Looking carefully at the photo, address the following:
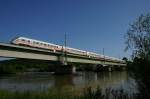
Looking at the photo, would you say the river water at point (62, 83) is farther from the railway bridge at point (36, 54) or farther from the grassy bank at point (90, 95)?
the railway bridge at point (36, 54)

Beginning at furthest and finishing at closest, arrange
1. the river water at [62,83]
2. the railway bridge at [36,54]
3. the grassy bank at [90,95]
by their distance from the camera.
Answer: the railway bridge at [36,54], the river water at [62,83], the grassy bank at [90,95]

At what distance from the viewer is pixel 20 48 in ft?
144

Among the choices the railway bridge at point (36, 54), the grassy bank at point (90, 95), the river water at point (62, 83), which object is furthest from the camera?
the railway bridge at point (36, 54)

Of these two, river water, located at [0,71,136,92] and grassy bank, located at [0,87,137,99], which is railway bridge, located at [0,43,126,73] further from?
grassy bank, located at [0,87,137,99]

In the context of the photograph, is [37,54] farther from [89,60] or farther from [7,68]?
[7,68]

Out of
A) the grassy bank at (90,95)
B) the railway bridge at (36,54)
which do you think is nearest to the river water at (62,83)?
the grassy bank at (90,95)

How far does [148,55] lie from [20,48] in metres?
35.4

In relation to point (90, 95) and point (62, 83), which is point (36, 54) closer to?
point (62, 83)

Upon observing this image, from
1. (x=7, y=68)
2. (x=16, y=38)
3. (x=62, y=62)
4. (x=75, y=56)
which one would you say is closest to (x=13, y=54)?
(x=16, y=38)

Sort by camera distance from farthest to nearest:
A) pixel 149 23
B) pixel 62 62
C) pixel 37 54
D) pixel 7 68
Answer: pixel 7 68, pixel 62 62, pixel 37 54, pixel 149 23

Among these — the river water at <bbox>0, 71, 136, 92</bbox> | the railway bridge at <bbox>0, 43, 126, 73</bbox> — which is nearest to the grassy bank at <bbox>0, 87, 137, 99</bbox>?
the river water at <bbox>0, 71, 136, 92</bbox>

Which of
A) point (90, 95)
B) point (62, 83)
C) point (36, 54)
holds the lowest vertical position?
point (62, 83)

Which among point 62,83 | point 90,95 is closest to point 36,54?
point 62,83

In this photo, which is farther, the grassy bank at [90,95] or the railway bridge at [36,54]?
the railway bridge at [36,54]
